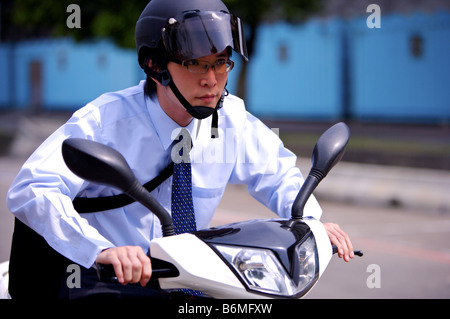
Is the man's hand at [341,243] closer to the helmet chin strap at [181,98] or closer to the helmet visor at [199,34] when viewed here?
the helmet chin strap at [181,98]

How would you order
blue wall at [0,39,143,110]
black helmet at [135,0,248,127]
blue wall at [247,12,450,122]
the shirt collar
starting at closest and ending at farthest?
1. black helmet at [135,0,248,127]
2. the shirt collar
3. blue wall at [247,12,450,122]
4. blue wall at [0,39,143,110]

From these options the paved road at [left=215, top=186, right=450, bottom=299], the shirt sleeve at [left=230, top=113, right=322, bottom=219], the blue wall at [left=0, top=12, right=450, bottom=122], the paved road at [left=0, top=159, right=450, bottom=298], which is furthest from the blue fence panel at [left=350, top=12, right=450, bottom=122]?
the shirt sleeve at [left=230, top=113, right=322, bottom=219]

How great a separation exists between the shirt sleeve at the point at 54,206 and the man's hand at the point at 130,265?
13 centimetres

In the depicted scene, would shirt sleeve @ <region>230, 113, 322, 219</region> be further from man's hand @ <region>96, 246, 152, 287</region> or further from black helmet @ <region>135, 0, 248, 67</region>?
man's hand @ <region>96, 246, 152, 287</region>

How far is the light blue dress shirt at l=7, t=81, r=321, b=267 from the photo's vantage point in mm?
2102

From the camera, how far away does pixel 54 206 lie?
207cm

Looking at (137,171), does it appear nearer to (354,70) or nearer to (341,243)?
(341,243)

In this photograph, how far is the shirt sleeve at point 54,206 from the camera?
208 centimetres

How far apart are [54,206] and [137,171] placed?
401 mm

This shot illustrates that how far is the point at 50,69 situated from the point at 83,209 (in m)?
26.5

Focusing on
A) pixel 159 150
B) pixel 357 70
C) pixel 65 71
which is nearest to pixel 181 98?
pixel 159 150

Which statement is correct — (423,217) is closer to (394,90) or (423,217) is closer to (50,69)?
(394,90)

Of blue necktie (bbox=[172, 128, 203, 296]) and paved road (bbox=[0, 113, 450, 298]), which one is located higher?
blue necktie (bbox=[172, 128, 203, 296])

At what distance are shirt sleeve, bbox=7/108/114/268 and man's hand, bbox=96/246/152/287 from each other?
131 mm
